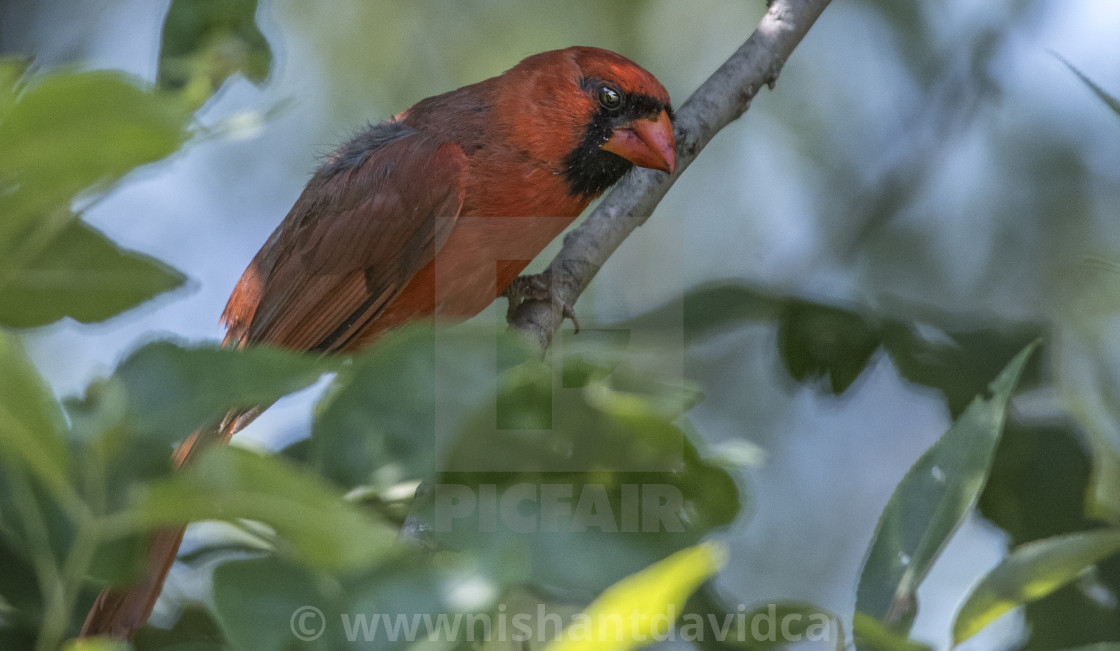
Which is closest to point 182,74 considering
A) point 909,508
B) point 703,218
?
point 909,508

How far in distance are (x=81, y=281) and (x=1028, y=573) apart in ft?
3.11

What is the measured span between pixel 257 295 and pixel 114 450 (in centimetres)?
203

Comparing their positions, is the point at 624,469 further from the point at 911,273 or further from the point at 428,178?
the point at 911,273

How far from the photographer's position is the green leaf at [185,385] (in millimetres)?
638

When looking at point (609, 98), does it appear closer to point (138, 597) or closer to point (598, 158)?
point (598, 158)

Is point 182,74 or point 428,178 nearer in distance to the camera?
point 182,74

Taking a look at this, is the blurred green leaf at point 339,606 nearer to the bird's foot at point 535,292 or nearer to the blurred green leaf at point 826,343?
the blurred green leaf at point 826,343

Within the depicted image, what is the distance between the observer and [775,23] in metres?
2.38

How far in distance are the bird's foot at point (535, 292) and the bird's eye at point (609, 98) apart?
0.49 meters

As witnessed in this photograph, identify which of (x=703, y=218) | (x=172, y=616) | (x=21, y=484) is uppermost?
(x=21, y=484)

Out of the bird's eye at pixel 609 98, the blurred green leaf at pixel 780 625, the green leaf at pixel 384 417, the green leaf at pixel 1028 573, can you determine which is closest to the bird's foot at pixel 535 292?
the bird's eye at pixel 609 98

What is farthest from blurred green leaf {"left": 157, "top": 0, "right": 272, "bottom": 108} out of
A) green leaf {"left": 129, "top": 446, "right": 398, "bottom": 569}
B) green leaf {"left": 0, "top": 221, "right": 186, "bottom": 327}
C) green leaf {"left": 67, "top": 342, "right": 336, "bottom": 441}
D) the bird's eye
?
the bird's eye

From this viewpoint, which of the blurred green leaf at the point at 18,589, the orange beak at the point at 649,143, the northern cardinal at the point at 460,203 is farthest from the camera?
the northern cardinal at the point at 460,203

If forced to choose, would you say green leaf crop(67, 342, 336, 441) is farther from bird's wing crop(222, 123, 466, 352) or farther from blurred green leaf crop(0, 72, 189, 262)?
bird's wing crop(222, 123, 466, 352)
